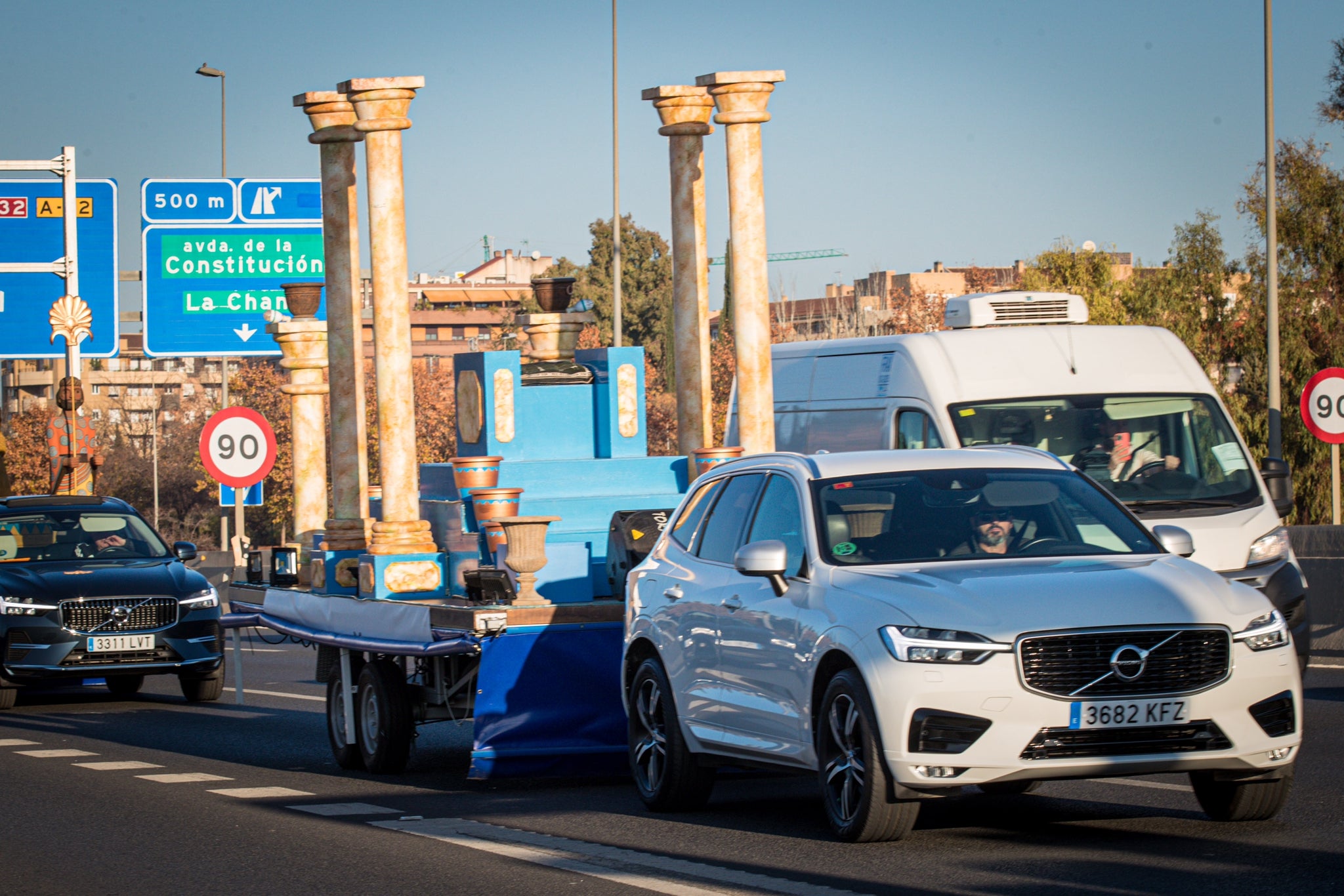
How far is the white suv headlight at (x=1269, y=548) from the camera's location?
13461 millimetres

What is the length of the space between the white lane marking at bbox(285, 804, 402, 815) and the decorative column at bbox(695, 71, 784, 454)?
6343 millimetres

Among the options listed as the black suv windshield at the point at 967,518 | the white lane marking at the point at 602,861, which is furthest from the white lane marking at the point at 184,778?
the black suv windshield at the point at 967,518

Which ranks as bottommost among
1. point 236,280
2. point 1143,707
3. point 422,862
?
point 422,862

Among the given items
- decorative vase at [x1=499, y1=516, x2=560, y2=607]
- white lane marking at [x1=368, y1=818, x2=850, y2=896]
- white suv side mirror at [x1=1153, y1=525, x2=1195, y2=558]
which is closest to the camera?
white lane marking at [x1=368, y1=818, x2=850, y2=896]

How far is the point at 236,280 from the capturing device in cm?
Answer: 3328

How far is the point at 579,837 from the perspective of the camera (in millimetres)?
9211

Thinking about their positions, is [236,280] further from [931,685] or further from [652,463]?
[931,685]

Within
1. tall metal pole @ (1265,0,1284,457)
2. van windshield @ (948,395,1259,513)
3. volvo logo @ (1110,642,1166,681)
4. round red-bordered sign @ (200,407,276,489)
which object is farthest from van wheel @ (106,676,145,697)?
tall metal pole @ (1265,0,1284,457)

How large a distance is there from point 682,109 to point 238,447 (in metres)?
8.31

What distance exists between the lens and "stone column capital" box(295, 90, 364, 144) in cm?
1681

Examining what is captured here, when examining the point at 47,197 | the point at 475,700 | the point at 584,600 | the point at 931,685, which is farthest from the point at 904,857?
the point at 47,197

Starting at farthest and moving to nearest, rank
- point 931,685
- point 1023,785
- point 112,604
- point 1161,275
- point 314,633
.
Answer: point 1161,275
point 112,604
point 314,633
point 1023,785
point 931,685

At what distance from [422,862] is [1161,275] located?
50550mm

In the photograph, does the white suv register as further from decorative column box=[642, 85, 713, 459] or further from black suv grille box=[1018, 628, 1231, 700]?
decorative column box=[642, 85, 713, 459]
